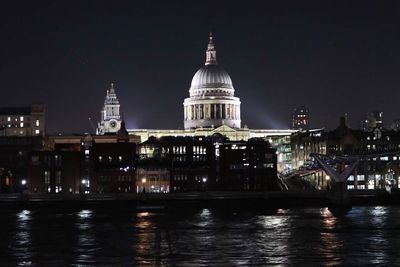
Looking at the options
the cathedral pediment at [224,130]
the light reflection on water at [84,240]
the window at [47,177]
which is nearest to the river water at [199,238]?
the light reflection on water at [84,240]

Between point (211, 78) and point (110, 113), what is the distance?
20608 millimetres

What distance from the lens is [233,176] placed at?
105 meters

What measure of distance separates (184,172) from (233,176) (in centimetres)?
580

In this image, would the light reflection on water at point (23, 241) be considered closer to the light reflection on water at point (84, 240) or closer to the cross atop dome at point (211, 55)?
the light reflection on water at point (84, 240)

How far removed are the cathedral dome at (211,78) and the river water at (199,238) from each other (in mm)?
94803

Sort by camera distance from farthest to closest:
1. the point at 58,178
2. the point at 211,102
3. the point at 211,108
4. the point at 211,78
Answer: the point at 211,78, the point at 211,108, the point at 211,102, the point at 58,178

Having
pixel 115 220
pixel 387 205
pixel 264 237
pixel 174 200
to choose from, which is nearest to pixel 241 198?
pixel 174 200

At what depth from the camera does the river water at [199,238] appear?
45.2 metres

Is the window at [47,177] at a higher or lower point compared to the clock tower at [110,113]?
lower

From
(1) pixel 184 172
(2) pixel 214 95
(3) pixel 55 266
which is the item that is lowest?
(3) pixel 55 266

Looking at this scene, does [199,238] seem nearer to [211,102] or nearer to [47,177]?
[47,177]

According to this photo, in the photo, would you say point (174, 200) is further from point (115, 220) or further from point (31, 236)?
point (31, 236)

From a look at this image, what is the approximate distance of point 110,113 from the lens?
172625 millimetres

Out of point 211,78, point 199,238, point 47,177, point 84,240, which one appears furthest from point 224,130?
point 84,240
